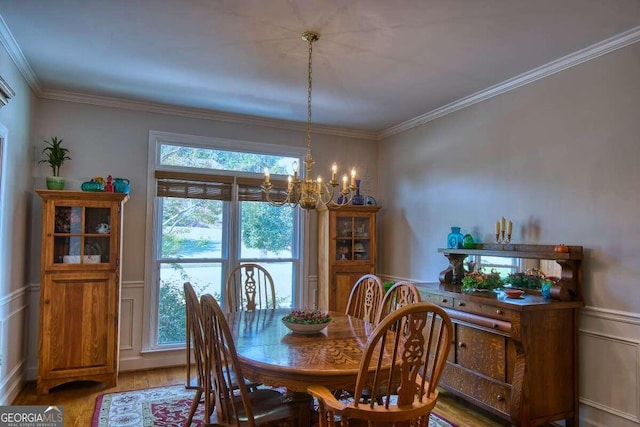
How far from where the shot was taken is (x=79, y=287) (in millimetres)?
3619

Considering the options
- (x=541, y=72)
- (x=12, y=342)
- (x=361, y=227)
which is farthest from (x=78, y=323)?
(x=541, y=72)

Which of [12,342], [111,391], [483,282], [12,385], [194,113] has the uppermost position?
[194,113]

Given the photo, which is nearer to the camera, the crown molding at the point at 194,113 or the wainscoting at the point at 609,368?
the wainscoting at the point at 609,368

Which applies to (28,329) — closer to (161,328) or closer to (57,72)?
(161,328)

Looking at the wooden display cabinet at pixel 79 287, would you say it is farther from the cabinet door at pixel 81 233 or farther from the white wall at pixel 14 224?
the white wall at pixel 14 224

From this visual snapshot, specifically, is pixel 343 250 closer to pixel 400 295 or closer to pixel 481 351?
pixel 400 295

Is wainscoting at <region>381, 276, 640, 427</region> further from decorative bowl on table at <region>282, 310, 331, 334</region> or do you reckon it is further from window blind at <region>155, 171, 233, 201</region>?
window blind at <region>155, 171, 233, 201</region>

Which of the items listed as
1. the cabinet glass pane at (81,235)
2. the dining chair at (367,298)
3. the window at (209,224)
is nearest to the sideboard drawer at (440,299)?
the dining chair at (367,298)

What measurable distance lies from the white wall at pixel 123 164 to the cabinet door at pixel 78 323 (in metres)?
0.45

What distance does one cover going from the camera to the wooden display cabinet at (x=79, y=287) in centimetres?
351

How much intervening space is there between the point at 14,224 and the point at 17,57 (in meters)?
1.32

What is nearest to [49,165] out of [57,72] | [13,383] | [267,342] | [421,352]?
[57,72]

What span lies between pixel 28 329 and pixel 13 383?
21.5 inches

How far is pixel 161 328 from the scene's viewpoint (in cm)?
432
